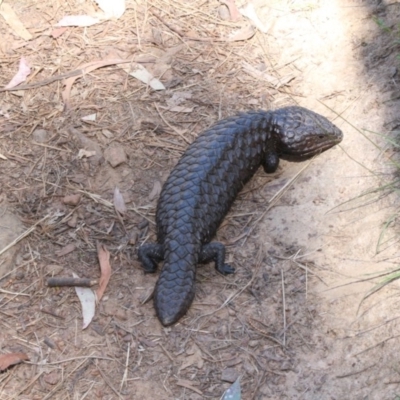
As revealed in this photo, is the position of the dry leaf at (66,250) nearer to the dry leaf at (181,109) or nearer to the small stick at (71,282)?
the small stick at (71,282)

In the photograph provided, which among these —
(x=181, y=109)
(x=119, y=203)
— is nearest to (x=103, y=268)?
(x=119, y=203)

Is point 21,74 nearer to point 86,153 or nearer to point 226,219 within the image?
point 86,153

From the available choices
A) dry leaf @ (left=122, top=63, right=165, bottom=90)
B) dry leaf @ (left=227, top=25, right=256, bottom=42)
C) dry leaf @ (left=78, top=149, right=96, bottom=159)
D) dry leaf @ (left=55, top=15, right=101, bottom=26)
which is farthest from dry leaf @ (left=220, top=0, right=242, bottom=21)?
dry leaf @ (left=78, top=149, right=96, bottom=159)

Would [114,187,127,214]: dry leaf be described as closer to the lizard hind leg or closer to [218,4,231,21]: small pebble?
the lizard hind leg

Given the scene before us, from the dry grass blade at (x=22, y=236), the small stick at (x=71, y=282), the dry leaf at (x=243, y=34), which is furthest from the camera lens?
the dry leaf at (x=243, y=34)

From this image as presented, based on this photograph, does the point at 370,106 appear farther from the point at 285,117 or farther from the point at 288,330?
the point at 288,330

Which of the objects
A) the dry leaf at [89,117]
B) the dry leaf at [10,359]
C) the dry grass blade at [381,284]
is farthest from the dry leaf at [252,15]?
the dry leaf at [10,359]

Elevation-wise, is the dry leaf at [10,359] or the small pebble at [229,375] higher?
the small pebble at [229,375]
